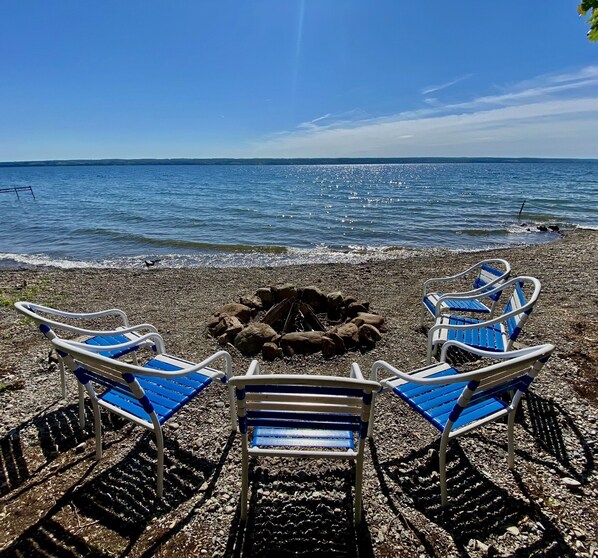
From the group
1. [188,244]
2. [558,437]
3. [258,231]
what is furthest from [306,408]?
A: [258,231]

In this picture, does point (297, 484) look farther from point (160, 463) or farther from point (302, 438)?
point (160, 463)

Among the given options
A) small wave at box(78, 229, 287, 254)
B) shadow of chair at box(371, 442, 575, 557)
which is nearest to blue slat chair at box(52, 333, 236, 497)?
shadow of chair at box(371, 442, 575, 557)

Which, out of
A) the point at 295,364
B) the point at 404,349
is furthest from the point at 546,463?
the point at 295,364

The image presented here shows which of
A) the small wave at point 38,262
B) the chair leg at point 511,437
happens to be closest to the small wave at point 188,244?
the small wave at point 38,262

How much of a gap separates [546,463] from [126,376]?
3497mm

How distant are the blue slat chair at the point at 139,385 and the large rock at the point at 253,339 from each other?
1.63 metres

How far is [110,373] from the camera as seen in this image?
2.61 metres

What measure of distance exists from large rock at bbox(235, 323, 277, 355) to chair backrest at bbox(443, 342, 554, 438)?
9.93 feet

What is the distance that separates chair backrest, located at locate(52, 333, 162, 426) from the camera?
2498mm

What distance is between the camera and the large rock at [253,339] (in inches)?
209

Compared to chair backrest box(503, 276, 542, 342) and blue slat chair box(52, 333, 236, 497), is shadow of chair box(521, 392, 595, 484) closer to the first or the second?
chair backrest box(503, 276, 542, 342)

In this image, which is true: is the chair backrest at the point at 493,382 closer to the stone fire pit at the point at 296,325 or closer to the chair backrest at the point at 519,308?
the chair backrest at the point at 519,308

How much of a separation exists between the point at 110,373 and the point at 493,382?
2650 millimetres

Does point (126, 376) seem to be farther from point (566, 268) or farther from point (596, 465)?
point (566, 268)
